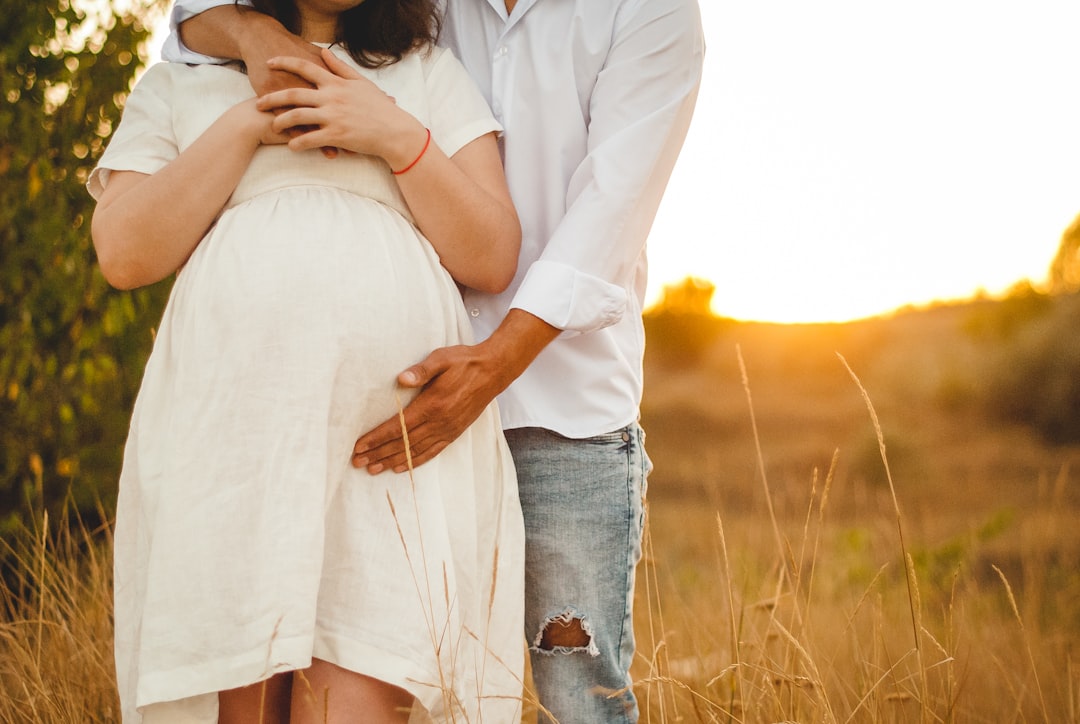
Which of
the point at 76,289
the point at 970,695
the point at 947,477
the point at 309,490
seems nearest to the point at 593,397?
the point at 309,490

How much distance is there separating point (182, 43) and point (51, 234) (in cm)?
177

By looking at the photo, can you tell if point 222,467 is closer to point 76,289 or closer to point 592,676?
point 592,676

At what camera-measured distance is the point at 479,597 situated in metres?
1.60

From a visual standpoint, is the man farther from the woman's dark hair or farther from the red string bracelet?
the red string bracelet

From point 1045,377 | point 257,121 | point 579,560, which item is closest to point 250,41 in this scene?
point 257,121

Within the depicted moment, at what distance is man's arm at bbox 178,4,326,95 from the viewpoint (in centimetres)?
159

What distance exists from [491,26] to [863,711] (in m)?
1.90

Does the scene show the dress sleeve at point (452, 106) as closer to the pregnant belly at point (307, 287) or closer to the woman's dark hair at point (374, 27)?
the woman's dark hair at point (374, 27)

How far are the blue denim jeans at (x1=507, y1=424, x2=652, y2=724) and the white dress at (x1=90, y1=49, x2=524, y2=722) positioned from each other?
258 mm

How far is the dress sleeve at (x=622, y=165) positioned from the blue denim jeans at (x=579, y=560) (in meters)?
0.31

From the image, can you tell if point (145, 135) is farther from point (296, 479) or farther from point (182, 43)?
point (296, 479)

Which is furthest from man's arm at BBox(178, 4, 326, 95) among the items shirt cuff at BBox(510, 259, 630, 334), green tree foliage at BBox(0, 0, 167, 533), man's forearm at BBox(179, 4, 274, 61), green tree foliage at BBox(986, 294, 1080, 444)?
green tree foliage at BBox(986, 294, 1080, 444)

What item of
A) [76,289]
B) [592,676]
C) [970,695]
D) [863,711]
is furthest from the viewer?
[76,289]

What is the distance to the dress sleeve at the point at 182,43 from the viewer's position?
1.73 metres
